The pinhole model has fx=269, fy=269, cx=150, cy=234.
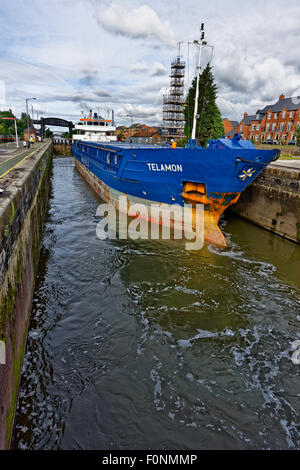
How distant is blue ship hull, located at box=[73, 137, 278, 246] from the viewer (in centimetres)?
1043

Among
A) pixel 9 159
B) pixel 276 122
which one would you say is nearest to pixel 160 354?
pixel 9 159

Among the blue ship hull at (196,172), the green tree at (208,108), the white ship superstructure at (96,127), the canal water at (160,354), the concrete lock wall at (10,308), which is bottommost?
the canal water at (160,354)

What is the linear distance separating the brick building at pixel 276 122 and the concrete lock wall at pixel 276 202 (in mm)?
48374

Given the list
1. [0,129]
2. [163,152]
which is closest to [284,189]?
[163,152]

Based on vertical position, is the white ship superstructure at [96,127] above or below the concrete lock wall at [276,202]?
above

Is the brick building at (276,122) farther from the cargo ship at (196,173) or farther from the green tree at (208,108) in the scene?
the cargo ship at (196,173)

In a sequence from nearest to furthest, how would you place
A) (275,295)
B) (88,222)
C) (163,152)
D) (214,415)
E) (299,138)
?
(214,415) < (275,295) < (163,152) < (88,222) < (299,138)

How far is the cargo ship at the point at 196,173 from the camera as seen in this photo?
10461 mm

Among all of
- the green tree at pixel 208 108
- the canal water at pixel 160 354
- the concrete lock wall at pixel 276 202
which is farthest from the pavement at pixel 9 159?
the green tree at pixel 208 108

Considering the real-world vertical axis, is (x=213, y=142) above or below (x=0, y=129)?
below

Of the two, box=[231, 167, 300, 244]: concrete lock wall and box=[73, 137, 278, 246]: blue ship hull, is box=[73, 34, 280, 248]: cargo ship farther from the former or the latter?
box=[231, 167, 300, 244]: concrete lock wall

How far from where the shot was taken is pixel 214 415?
4.70 meters

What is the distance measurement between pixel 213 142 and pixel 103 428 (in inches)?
398
